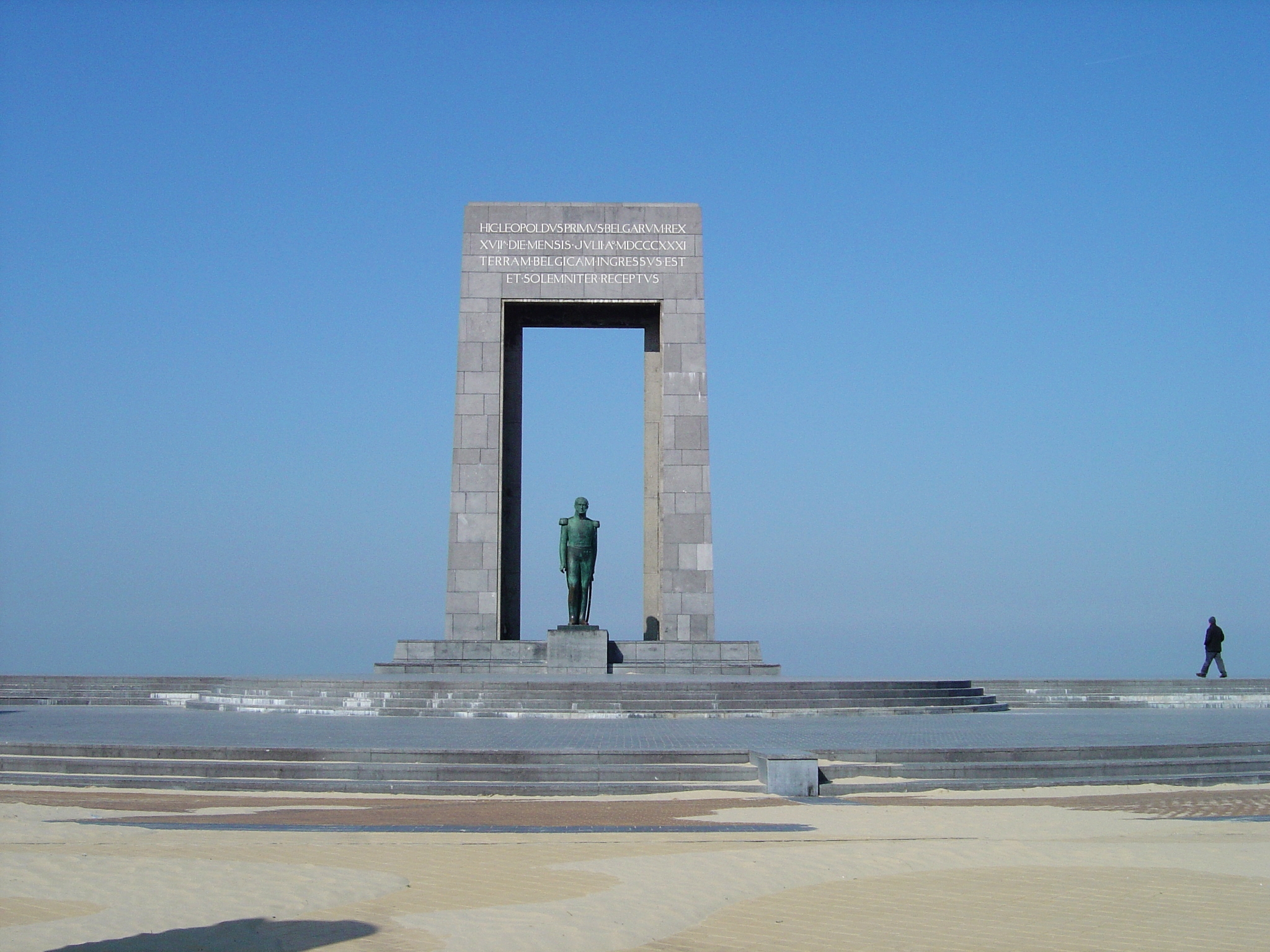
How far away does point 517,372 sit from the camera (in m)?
32.2

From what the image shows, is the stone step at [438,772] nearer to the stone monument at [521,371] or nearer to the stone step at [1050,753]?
the stone step at [1050,753]

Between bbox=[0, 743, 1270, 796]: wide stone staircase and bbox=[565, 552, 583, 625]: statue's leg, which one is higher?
bbox=[565, 552, 583, 625]: statue's leg

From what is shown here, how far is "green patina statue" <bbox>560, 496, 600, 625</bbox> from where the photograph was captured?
91.8 feet

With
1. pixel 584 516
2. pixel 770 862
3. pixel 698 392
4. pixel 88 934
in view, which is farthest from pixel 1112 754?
pixel 698 392

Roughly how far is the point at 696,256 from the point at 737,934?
2572 centimetres

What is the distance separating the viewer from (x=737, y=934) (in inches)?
266

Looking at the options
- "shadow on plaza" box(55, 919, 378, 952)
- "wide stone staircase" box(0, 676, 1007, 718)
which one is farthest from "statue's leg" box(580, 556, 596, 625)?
"shadow on plaza" box(55, 919, 378, 952)

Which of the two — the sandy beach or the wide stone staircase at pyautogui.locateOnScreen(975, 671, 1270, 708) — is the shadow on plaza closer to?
the sandy beach

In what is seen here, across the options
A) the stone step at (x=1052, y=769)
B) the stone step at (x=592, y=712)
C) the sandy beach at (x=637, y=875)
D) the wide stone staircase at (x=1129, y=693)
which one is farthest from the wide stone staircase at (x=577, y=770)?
the wide stone staircase at (x=1129, y=693)

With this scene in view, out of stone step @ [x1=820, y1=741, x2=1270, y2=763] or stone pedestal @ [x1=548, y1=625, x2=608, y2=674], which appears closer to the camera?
stone step @ [x1=820, y1=741, x2=1270, y2=763]

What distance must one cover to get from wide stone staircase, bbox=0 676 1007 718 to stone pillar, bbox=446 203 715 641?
7.83 meters

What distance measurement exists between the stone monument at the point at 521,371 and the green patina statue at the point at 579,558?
8.09 ft

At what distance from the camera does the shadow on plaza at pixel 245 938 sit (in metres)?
6.31

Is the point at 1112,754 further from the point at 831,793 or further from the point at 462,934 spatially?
the point at 462,934
